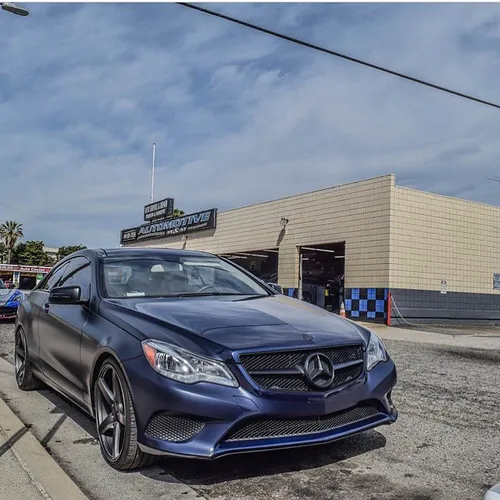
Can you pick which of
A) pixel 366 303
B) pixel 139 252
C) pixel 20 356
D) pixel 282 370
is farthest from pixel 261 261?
pixel 282 370

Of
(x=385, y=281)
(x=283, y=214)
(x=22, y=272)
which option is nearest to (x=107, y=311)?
(x=385, y=281)

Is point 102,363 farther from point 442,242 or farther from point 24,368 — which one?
point 442,242

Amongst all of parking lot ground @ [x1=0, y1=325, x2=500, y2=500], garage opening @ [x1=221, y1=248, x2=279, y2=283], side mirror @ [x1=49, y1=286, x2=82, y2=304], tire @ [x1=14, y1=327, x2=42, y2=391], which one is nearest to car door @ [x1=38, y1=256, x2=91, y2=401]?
side mirror @ [x1=49, y1=286, x2=82, y2=304]

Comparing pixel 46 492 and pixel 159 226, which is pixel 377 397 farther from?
pixel 159 226

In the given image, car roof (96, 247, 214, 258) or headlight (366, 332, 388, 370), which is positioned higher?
car roof (96, 247, 214, 258)

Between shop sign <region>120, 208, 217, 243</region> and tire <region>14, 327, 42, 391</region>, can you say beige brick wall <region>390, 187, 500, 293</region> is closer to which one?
shop sign <region>120, 208, 217, 243</region>

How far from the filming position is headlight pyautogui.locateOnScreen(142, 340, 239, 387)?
10.1 ft

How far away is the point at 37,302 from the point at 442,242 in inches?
738

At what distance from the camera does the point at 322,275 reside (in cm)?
2666

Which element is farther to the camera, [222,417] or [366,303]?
[366,303]

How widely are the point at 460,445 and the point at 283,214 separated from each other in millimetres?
21767

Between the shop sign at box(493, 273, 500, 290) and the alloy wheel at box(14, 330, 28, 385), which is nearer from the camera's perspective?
the alloy wheel at box(14, 330, 28, 385)

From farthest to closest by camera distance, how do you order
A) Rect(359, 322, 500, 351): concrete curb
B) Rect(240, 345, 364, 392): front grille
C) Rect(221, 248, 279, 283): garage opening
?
Rect(221, 248, 279, 283): garage opening < Rect(359, 322, 500, 351): concrete curb < Rect(240, 345, 364, 392): front grille

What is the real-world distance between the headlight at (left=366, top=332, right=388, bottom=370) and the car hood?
0.11 metres
